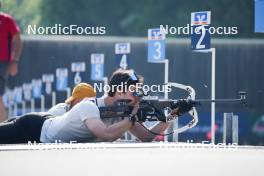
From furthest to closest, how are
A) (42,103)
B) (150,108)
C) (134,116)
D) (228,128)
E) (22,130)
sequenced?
(42,103)
(22,130)
(150,108)
(134,116)
(228,128)

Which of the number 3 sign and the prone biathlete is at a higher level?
the number 3 sign

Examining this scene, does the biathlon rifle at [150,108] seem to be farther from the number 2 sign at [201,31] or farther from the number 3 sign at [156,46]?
the number 3 sign at [156,46]

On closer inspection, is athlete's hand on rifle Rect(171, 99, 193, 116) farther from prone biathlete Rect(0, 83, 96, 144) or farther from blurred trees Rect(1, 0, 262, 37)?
A: blurred trees Rect(1, 0, 262, 37)

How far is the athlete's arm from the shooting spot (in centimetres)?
932

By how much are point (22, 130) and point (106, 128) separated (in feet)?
2.48

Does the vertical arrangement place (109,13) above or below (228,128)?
above

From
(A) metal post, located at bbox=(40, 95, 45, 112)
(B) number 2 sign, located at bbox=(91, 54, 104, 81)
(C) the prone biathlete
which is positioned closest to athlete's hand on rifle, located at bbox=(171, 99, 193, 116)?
(C) the prone biathlete

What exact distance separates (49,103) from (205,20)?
15094mm

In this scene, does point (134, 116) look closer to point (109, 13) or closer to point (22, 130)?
point (22, 130)

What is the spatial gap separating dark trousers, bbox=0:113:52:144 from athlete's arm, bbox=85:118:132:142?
0.53m

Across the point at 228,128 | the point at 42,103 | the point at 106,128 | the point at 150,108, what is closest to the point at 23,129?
the point at 106,128

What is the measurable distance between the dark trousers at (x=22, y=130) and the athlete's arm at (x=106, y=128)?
21.0 inches

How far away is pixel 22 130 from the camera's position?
9.76 m

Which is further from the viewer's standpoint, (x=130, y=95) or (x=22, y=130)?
(x=22, y=130)
